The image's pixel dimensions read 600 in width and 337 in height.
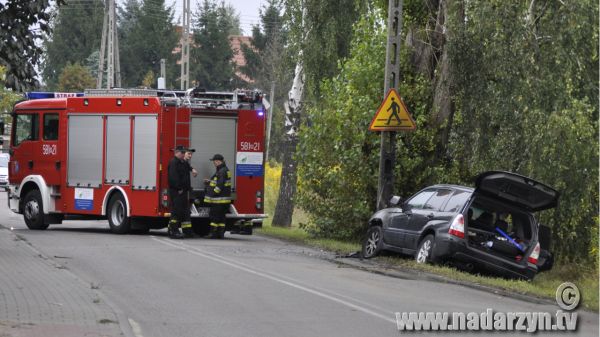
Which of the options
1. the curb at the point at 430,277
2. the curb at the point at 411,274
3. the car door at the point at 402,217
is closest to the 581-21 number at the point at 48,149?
the curb at the point at 411,274

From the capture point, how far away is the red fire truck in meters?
23.7

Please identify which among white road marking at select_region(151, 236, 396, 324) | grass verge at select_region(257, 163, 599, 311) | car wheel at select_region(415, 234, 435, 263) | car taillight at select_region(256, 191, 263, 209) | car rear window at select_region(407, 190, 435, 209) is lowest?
grass verge at select_region(257, 163, 599, 311)

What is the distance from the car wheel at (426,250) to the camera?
18.4m

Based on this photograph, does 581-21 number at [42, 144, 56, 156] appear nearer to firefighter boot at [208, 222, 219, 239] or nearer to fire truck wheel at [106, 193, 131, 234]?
fire truck wheel at [106, 193, 131, 234]

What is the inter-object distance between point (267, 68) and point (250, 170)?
155 ft

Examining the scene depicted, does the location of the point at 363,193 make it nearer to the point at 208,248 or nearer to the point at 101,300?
the point at 208,248

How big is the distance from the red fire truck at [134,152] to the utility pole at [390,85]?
3.43 meters

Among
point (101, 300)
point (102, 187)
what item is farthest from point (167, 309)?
point (102, 187)

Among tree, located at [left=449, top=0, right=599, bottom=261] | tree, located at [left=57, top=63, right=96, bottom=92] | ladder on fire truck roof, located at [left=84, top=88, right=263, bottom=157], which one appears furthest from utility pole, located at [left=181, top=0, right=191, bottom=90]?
tree, located at [left=57, top=63, right=96, bottom=92]

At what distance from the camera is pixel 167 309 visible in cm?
1266

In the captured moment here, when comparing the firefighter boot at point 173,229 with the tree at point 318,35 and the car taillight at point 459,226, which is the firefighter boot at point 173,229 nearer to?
the tree at point 318,35

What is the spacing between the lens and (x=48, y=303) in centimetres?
1262

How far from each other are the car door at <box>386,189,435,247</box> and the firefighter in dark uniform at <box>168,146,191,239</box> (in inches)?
196

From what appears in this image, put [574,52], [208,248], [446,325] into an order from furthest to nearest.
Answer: [208,248] < [574,52] < [446,325]
